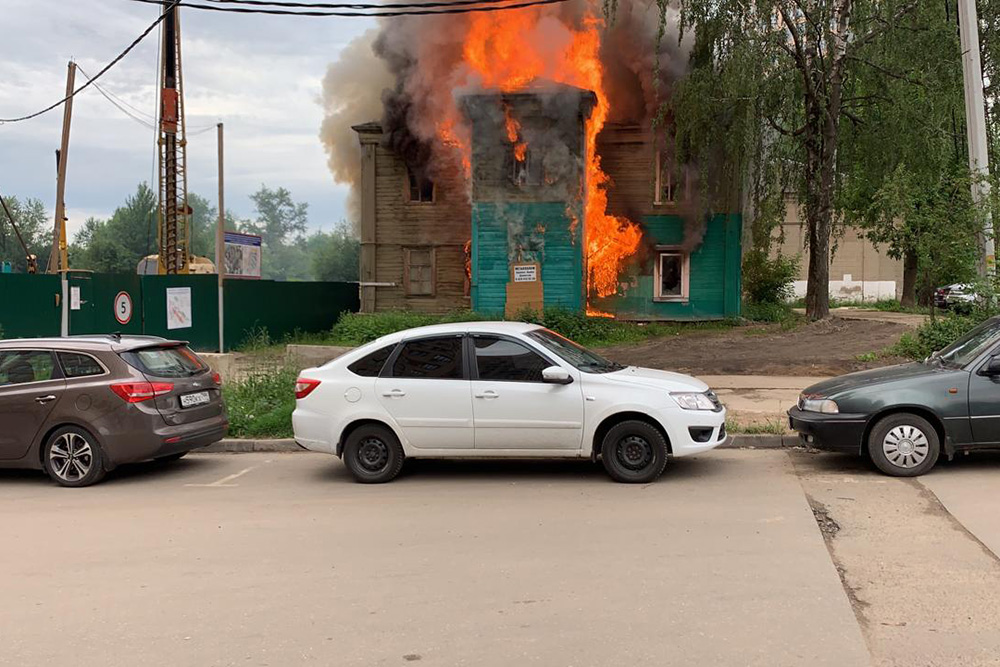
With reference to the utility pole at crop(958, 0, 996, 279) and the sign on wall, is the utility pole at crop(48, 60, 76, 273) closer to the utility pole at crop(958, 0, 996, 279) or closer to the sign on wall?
the sign on wall

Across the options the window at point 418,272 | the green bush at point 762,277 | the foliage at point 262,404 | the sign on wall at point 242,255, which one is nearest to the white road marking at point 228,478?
the foliage at point 262,404

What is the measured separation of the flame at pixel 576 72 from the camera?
986 inches

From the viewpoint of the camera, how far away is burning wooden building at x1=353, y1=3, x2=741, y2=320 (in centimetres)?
2411

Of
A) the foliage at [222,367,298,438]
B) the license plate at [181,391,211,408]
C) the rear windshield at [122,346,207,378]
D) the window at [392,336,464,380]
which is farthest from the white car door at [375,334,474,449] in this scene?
the foliage at [222,367,298,438]

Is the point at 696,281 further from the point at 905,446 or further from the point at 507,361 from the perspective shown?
the point at 507,361

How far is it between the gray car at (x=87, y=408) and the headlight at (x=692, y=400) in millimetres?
4972

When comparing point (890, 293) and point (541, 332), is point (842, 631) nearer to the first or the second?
point (541, 332)

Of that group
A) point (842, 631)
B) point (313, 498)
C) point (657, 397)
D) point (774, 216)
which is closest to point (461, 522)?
point (313, 498)

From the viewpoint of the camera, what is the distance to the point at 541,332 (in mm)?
8211

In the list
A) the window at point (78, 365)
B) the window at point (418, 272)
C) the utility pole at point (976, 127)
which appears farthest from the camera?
the window at point (418, 272)

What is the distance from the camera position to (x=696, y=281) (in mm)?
25750

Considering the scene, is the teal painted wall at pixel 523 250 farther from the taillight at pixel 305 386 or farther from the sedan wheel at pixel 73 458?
the sedan wheel at pixel 73 458

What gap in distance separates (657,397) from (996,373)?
122 inches

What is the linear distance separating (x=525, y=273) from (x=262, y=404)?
14.7m
